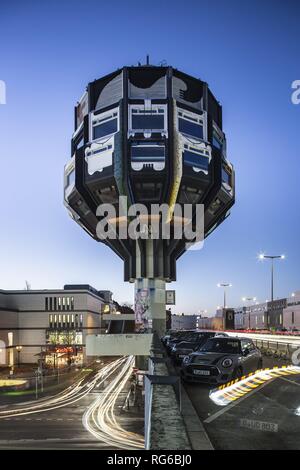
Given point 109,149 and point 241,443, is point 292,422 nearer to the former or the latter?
point 241,443

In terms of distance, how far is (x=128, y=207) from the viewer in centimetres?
6912

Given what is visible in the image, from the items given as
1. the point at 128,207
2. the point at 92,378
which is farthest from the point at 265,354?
the point at 128,207

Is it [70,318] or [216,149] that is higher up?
[216,149]

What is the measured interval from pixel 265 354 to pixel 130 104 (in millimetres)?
49896

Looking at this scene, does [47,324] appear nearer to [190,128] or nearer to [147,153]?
[147,153]

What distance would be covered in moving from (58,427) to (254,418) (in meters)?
27.8

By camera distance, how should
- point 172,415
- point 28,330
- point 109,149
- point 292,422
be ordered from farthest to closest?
point 28,330
point 109,149
point 292,422
point 172,415

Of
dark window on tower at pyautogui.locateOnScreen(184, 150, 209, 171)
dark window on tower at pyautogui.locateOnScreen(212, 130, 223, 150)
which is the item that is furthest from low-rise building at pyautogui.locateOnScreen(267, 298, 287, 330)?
dark window on tower at pyautogui.locateOnScreen(184, 150, 209, 171)

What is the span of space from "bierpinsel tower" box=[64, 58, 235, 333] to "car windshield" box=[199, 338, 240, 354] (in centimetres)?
5098

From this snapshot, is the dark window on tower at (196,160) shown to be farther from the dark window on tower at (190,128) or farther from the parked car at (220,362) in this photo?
the parked car at (220,362)

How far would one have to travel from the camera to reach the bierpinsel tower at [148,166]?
66.3 m

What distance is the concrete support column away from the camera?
7375 centimetres

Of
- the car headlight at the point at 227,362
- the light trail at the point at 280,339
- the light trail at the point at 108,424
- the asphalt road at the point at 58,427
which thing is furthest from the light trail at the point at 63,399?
the car headlight at the point at 227,362

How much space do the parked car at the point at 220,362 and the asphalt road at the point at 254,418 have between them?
398 millimetres
